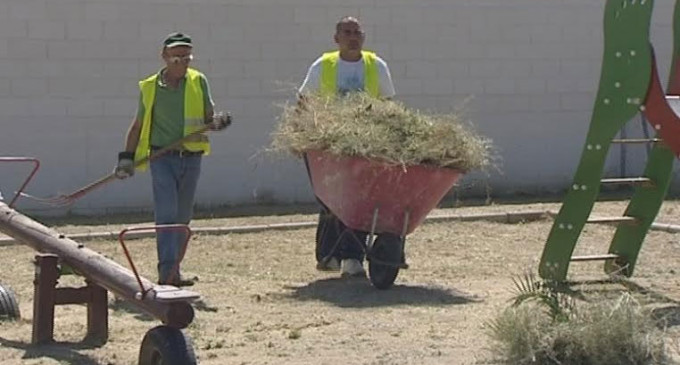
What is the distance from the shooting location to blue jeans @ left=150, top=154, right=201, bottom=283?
385 inches

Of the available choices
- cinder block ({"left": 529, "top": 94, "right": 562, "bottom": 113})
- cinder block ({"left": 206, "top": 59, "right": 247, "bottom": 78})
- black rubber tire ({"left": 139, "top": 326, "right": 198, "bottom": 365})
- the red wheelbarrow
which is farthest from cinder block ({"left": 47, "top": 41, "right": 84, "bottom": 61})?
black rubber tire ({"left": 139, "top": 326, "right": 198, "bottom": 365})

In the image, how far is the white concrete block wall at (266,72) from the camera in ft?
47.2

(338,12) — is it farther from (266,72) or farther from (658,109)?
(658,109)

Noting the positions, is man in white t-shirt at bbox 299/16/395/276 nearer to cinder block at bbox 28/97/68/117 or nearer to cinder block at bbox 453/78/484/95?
cinder block at bbox 28/97/68/117

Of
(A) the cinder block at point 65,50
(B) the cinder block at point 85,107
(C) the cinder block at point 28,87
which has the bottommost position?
(B) the cinder block at point 85,107

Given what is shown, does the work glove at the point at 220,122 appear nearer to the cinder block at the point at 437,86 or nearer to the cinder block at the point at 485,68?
the cinder block at the point at 437,86

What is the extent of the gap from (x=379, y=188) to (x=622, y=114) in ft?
5.44

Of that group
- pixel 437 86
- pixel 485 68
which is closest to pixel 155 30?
pixel 437 86

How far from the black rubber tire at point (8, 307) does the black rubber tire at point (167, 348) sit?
2.09m

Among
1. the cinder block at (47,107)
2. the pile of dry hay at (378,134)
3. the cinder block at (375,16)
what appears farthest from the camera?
the cinder block at (375,16)

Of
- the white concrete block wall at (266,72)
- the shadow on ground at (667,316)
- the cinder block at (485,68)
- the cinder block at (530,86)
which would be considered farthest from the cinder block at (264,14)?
the shadow on ground at (667,316)

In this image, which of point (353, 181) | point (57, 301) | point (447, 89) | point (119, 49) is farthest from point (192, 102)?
point (447, 89)

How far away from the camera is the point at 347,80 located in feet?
34.9

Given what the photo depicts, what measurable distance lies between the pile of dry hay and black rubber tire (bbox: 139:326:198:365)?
2.87 m
